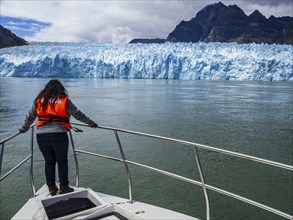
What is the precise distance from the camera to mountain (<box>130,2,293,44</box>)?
497ft

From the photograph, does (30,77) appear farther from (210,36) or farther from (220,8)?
(220,8)

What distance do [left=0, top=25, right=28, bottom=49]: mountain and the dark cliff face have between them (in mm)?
107583

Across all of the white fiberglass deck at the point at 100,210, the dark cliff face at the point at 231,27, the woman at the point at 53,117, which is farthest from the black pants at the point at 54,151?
the dark cliff face at the point at 231,27

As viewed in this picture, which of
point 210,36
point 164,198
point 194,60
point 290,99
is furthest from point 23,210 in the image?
point 210,36

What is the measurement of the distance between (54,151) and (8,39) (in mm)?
95362

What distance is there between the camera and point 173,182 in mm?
7586

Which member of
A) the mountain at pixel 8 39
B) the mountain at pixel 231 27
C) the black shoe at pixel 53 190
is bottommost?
the black shoe at pixel 53 190

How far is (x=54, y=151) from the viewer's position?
8.96ft

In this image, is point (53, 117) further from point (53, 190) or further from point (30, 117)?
point (53, 190)

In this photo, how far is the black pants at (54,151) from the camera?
8.77 ft

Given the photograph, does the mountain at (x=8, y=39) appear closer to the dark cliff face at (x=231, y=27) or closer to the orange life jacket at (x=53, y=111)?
the orange life jacket at (x=53, y=111)

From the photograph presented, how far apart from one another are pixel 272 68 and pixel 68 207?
44.3 meters

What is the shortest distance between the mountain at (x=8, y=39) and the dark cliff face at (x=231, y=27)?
353 feet

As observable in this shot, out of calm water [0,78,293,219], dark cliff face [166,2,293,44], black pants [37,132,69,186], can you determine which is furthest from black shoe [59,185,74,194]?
dark cliff face [166,2,293,44]
